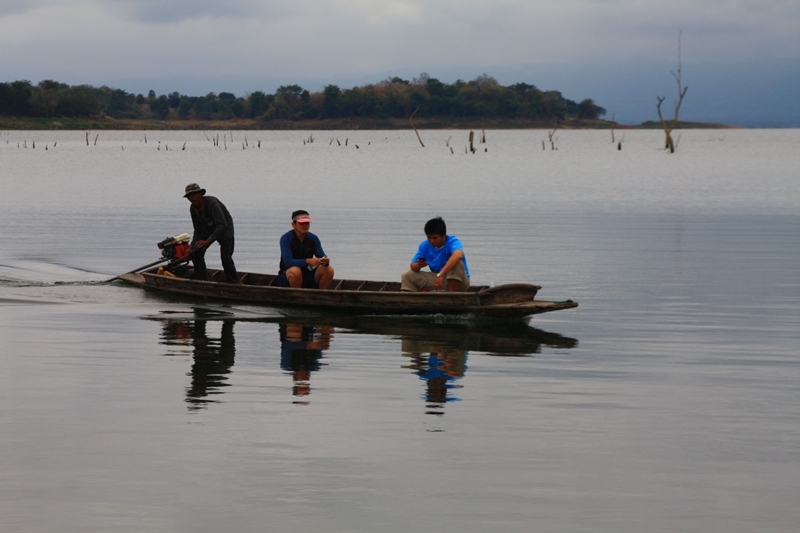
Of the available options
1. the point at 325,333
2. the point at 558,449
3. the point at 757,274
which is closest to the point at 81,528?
the point at 558,449

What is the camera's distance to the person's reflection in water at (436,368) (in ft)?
29.8

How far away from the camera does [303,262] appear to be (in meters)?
14.0

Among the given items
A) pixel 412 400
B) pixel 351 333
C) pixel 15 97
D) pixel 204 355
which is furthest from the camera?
→ pixel 15 97

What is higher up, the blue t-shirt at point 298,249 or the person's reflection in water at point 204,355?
the blue t-shirt at point 298,249

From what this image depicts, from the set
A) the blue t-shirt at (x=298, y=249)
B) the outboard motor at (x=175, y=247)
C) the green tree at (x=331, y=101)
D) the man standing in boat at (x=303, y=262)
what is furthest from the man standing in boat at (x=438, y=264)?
the green tree at (x=331, y=101)

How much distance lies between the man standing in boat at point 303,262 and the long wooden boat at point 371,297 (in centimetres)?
23

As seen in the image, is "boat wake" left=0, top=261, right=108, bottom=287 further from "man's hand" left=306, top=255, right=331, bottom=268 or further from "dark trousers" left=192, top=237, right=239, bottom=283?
"man's hand" left=306, top=255, right=331, bottom=268

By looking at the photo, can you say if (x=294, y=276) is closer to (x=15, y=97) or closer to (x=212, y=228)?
(x=212, y=228)

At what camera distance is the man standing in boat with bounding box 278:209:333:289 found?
13.8m

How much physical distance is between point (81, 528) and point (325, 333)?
6731 millimetres

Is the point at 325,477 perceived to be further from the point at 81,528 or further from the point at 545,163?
the point at 545,163

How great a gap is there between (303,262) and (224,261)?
5.03ft

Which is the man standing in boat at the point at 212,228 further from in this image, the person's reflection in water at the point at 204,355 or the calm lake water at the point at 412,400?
the person's reflection in water at the point at 204,355

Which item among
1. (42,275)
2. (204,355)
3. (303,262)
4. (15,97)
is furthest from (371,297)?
(15,97)
